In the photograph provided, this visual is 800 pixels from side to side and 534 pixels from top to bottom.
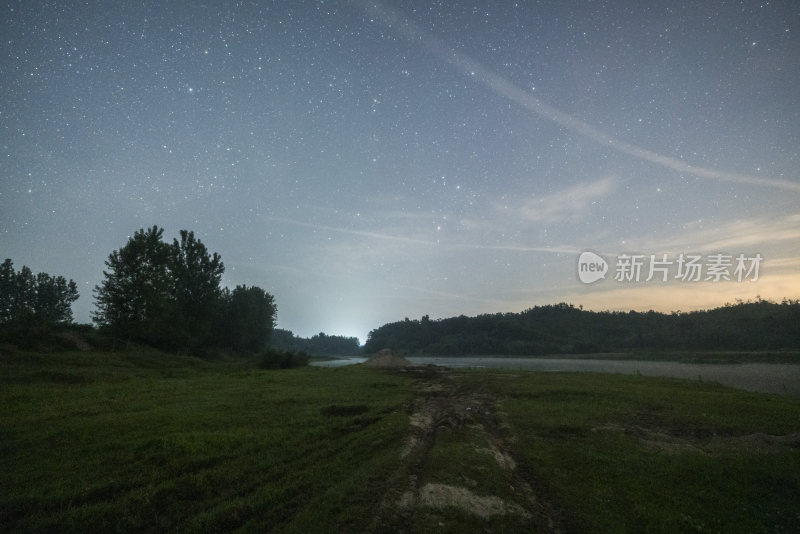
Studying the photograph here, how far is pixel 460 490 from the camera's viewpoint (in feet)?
38.0

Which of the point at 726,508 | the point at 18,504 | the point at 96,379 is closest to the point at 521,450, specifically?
the point at 726,508

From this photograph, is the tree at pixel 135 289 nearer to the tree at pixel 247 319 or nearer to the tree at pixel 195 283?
the tree at pixel 195 283

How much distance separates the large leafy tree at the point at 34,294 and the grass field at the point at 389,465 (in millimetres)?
119897

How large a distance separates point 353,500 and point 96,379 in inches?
1413

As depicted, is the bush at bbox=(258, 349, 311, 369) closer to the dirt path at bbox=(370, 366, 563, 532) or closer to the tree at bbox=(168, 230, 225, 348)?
the tree at bbox=(168, 230, 225, 348)

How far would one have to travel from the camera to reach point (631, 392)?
3067 centimetres

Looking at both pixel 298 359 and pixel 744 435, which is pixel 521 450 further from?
pixel 298 359

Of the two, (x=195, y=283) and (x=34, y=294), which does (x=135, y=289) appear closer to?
(x=195, y=283)

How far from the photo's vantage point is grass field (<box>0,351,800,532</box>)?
1000 centimetres

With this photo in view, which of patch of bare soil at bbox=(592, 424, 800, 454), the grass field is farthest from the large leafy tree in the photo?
patch of bare soil at bbox=(592, 424, 800, 454)

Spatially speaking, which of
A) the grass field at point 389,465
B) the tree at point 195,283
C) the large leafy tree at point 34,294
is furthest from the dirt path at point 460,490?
the large leafy tree at point 34,294

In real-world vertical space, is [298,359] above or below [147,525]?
below

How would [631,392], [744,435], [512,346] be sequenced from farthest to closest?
[512,346] < [631,392] < [744,435]

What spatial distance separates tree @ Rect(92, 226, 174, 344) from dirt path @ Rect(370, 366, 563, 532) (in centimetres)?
5734
